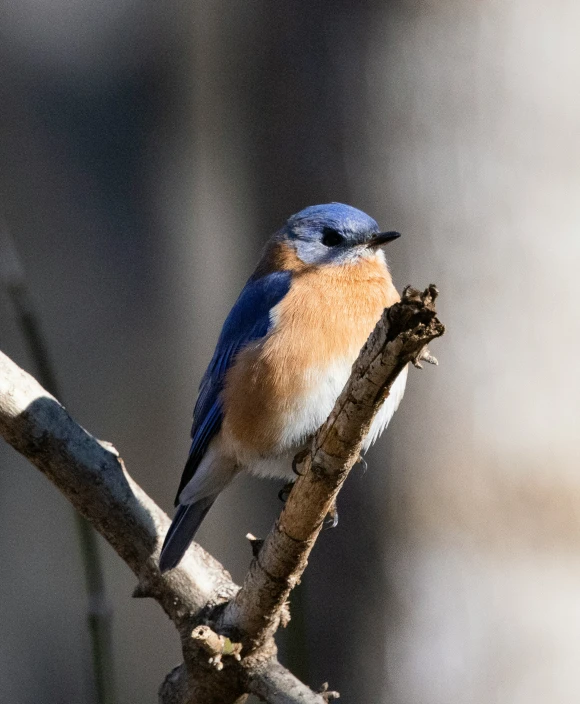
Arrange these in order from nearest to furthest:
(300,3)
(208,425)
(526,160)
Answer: (526,160) → (208,425) → (300,3)

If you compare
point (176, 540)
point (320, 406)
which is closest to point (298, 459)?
point (320, 406)

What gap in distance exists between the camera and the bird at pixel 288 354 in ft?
7.63

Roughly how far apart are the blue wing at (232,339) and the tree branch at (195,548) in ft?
1.16

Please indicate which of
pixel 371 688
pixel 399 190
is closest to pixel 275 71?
pixel 399 190

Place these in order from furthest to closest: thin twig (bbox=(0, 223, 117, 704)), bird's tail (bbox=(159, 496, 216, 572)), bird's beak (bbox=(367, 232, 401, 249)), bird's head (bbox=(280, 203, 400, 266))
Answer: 1. bird's head (bbox=(280, 203, 400, 266))
2. bird's beak (bbox=(367, 232, 401, 249))
3. thin twig (bbox=(0, 223, 117, 704))
4. bird's tail (bbox=(159, 496, 216, 572))

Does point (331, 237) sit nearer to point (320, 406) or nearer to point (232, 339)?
point (232, 339)

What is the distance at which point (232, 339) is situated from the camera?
2.61 metres

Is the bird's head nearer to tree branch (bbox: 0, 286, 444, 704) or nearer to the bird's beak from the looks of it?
Result: the bird's beak

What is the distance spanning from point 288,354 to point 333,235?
426 mm

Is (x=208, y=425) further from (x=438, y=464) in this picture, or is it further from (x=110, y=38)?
(x=110, y=38)

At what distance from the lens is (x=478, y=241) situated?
2.45 meters

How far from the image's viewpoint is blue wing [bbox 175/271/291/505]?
252 centimetres

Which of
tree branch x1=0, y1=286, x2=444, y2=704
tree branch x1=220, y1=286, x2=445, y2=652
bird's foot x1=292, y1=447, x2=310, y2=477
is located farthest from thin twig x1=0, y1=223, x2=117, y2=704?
bird's foot x1=292, y1=447, x2=310, y2=477

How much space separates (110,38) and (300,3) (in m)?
0.87
